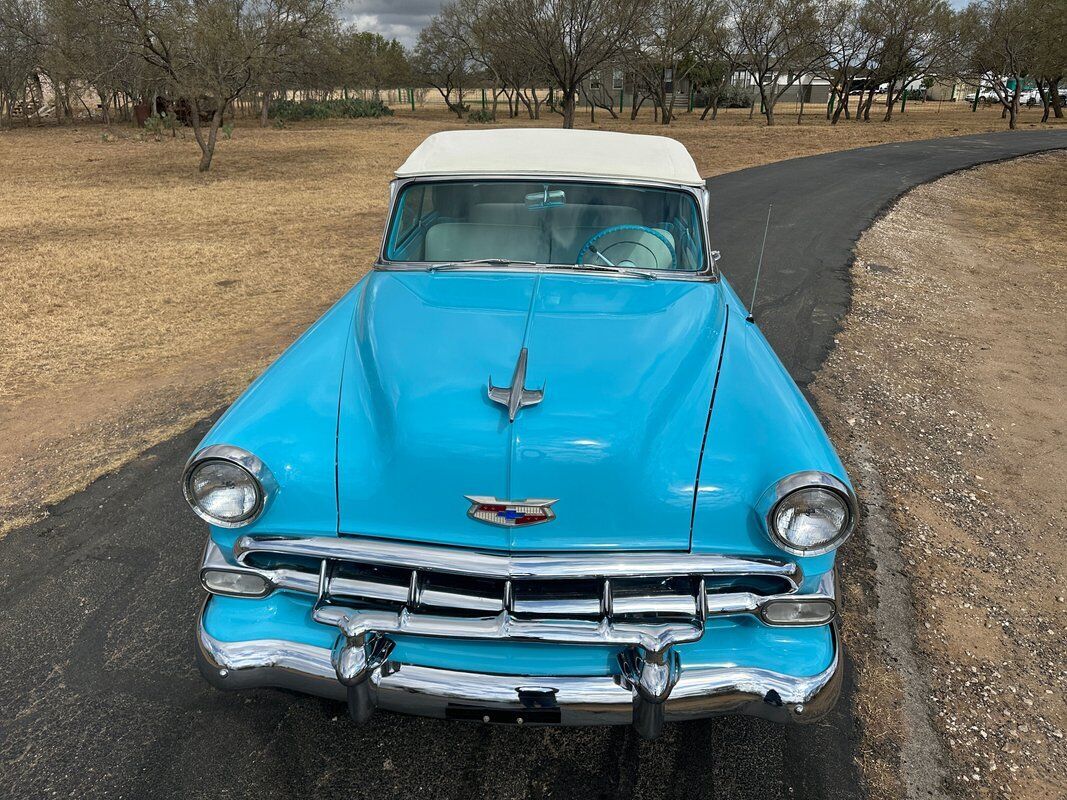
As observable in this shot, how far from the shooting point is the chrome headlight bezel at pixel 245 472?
6.87ft

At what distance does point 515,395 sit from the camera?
2180 millimetres

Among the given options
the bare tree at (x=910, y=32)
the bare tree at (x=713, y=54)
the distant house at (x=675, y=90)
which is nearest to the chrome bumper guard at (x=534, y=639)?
the bare tree at (x=713, y=54)

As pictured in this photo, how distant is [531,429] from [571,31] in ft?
91.3

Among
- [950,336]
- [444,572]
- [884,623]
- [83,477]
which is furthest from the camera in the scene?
[950,336]

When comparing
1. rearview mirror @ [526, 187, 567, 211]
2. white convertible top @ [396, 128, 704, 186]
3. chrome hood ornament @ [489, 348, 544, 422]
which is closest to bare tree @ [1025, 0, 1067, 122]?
white convertible top @ [396, 128, 704, 186]

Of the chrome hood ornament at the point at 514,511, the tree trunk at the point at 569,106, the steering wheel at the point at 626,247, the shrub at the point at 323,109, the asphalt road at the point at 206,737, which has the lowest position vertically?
the asphalt road at the point at 206,737

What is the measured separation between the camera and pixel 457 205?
3543 mm

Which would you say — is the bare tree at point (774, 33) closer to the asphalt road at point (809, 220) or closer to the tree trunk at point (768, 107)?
the tree trunk at point (768, 107)

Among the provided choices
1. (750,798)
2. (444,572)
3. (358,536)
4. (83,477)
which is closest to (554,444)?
(444,572)

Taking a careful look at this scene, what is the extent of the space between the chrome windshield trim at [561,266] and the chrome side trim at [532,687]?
180cm

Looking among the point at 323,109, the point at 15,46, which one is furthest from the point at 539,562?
the point at 323,109

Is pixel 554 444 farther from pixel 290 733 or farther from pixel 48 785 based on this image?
pixel 48 785

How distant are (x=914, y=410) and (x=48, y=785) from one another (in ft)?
17.1

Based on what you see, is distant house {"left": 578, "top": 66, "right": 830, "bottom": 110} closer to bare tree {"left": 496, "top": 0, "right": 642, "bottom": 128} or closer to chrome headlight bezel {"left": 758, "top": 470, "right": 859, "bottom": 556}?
bare tree {"left": 496, "top": 0, "right": 642, "bottom": 128}
